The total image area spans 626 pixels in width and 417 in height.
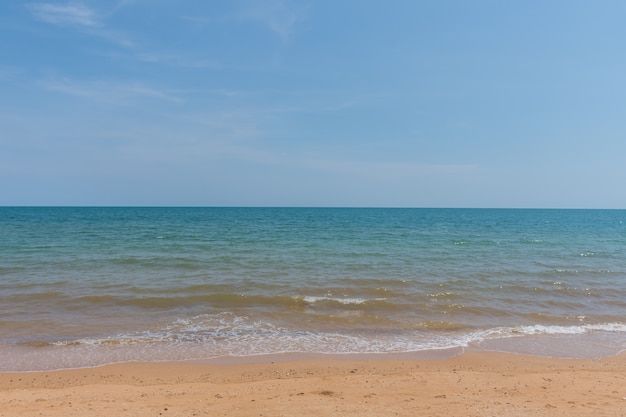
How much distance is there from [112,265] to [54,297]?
236 inches

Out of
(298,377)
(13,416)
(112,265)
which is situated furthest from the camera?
(112,265)

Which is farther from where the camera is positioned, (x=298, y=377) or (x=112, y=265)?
Result: (x=112, y=265)

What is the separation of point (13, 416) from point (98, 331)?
4529 millimetres

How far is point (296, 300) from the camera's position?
41.4ft

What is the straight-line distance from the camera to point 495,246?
92.7ft

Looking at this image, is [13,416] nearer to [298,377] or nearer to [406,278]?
[298,377]

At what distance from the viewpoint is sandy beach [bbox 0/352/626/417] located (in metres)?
5.59

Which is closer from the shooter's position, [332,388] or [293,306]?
[332,388]

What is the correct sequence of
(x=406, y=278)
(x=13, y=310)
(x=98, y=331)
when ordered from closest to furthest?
(x=98, y=331)
(x=13, y=310)
(x=406, y=278)

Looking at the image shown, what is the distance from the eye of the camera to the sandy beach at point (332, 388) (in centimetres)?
559

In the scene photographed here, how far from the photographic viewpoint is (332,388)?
644 centimetres

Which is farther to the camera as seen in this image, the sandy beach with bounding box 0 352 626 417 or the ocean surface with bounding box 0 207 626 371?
the ocean surface with bounding box 0 207 626 371

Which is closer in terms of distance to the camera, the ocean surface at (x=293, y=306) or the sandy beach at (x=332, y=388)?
the sandy beach at (x=332, y=388)

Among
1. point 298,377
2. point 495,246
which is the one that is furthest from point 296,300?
point 495,246
